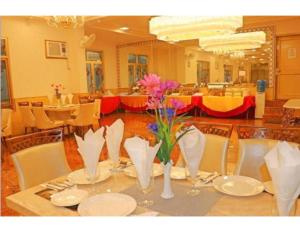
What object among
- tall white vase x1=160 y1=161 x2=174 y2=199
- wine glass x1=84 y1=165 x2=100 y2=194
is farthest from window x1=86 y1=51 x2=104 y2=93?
tall white vase x1=160 y1=161 x2=174 y2=199

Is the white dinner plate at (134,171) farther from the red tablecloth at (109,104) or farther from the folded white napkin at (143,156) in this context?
the red tablecloth at (109,104)

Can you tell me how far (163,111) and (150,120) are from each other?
20.7 ft

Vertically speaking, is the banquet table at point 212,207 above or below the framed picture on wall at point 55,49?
below

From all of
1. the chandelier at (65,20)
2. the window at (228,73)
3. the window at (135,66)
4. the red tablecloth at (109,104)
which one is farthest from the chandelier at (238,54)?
the chandelier at (65,20)

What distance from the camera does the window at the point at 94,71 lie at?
998cm

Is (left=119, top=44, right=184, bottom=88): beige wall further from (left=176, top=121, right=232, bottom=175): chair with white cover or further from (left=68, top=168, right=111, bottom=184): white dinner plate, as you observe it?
(left=68, top=168, right=111, bottom=184): white dinner plate

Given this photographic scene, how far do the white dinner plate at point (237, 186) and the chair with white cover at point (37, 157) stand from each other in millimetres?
1098

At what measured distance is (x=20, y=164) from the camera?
5.69ft

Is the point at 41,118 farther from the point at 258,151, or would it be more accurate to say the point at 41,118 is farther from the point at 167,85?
the point at 167,85

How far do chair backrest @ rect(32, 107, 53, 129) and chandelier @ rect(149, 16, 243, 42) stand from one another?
2.68m

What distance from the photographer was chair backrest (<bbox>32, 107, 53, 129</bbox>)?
16.8ft

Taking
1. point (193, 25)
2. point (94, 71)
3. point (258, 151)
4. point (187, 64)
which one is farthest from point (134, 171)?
point (187, 64)

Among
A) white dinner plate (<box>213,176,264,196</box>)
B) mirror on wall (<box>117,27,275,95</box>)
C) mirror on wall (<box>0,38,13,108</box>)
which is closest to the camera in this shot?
white dinner plate (<box>213,176,264,196</box>)
